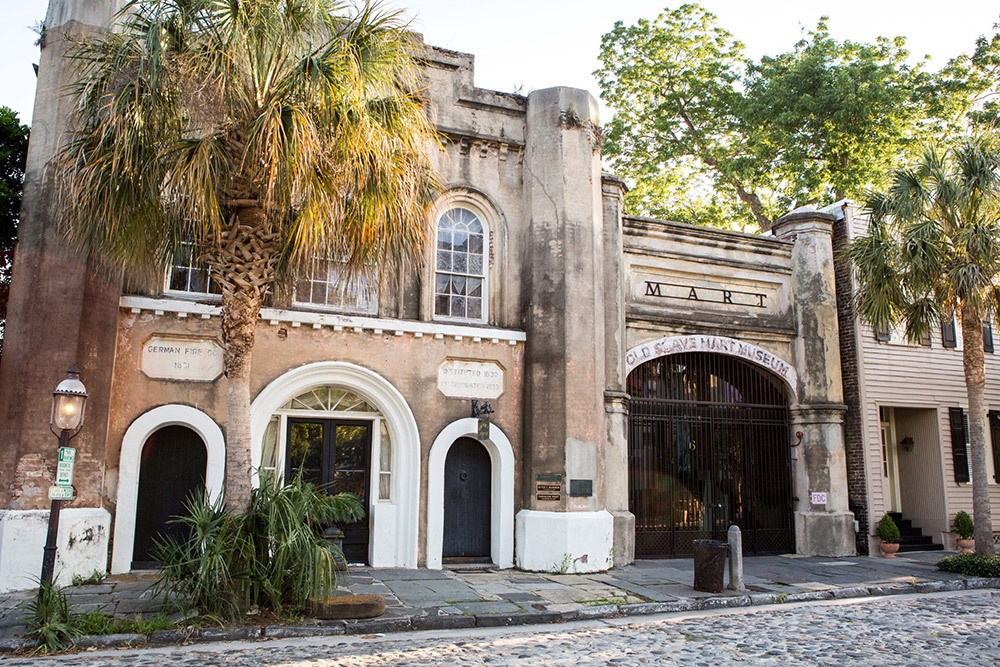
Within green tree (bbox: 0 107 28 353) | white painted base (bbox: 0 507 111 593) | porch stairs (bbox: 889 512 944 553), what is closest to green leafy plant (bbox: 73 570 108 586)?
white painted base (bbox: 0 507 111 593)

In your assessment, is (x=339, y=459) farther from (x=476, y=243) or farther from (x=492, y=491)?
(x=476, y=243)

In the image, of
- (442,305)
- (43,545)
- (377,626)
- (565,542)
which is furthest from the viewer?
(442,305)

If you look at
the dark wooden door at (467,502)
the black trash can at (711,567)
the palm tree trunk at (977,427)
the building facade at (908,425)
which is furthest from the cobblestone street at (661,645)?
the building facade at (908,425)

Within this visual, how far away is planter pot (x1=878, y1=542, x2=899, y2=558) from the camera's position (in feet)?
50.5

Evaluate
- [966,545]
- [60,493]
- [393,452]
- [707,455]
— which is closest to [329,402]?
[393,452]

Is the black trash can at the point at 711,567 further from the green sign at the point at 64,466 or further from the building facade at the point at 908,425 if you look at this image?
the green sign at the point at 64,466

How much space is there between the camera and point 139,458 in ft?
36.6

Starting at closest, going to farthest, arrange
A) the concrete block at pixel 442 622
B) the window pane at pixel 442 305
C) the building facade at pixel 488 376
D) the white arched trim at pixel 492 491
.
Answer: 1. the concrete block at pixel 442 622
2. the building facade at pixel 488 376
3. the white arched trim at pixel 492 491
4. the window pane at pixel 442 305

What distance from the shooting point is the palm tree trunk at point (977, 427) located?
13.4 m

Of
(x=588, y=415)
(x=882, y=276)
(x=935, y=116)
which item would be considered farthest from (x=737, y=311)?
(x=935, y=116)

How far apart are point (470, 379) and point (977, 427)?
8.94 meters

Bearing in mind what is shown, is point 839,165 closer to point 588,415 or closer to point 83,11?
point 588,415

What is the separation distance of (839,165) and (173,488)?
19.4m

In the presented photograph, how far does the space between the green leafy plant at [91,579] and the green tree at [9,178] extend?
583cm
